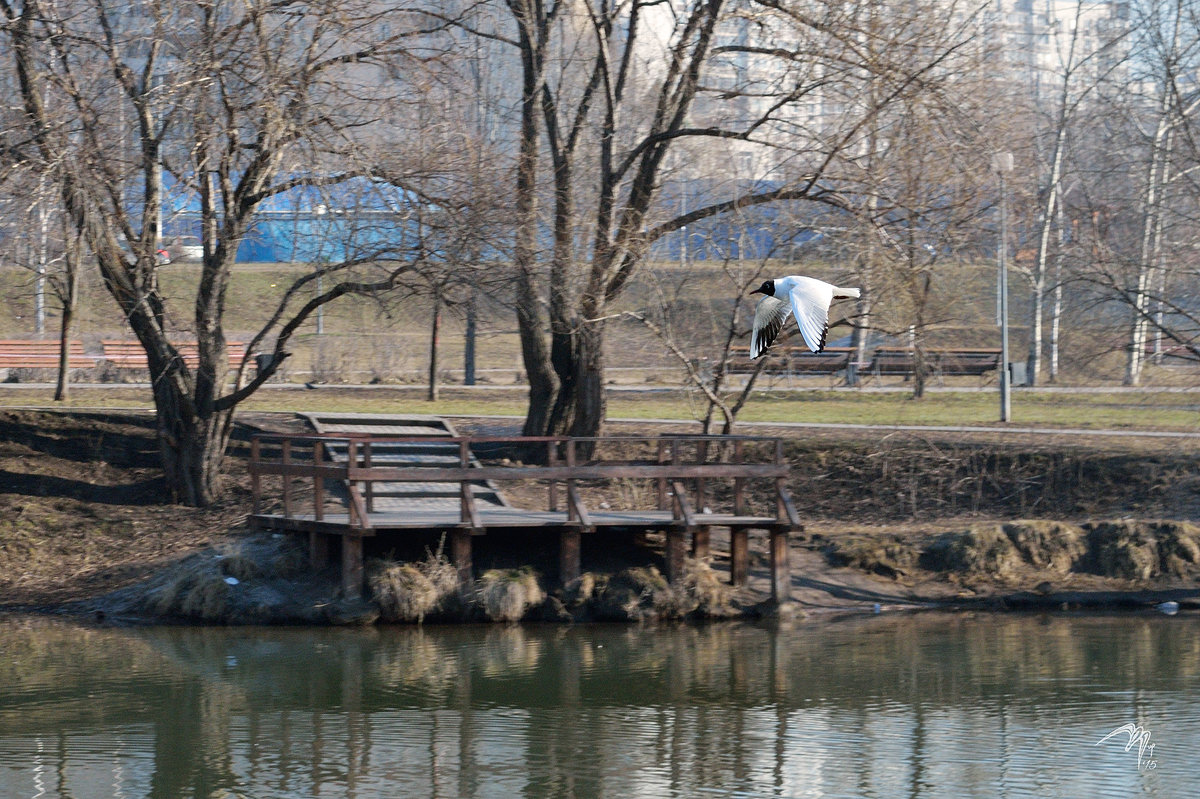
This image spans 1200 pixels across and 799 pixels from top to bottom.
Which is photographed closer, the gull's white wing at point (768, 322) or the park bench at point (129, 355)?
the gull's white wing at point (768, 322)

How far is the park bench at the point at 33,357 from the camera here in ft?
108

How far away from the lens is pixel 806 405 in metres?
30.5

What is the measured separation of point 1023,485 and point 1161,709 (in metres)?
8.83

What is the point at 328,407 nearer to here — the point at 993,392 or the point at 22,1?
the point at 22,1

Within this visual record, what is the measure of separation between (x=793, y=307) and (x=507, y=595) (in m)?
8.64

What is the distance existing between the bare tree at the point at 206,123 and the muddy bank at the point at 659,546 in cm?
217

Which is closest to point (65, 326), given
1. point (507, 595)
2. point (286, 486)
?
point (286, 486)

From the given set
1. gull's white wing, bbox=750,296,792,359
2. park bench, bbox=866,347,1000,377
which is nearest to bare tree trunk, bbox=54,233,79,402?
park bench, bbox=866,347,1000,377

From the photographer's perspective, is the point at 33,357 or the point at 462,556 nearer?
the point at 462,556

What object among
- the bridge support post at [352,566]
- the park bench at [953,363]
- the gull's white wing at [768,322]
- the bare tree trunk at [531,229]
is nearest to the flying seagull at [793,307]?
the gull's white wing at [768,322]

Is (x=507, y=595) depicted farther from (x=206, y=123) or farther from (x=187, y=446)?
(x=206, y=123)

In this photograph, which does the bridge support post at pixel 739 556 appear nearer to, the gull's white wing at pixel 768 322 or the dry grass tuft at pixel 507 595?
the dry grass tuft at pixel 507 595

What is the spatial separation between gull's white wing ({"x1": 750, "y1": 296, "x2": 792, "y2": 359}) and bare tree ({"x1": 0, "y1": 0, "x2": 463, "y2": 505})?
878 centimetres

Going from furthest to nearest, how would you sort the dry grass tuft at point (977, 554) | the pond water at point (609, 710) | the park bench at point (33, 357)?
the park bench at point (33, 357), the dry grass tuft at point (977, 554), the pond water at point (609, 710)
